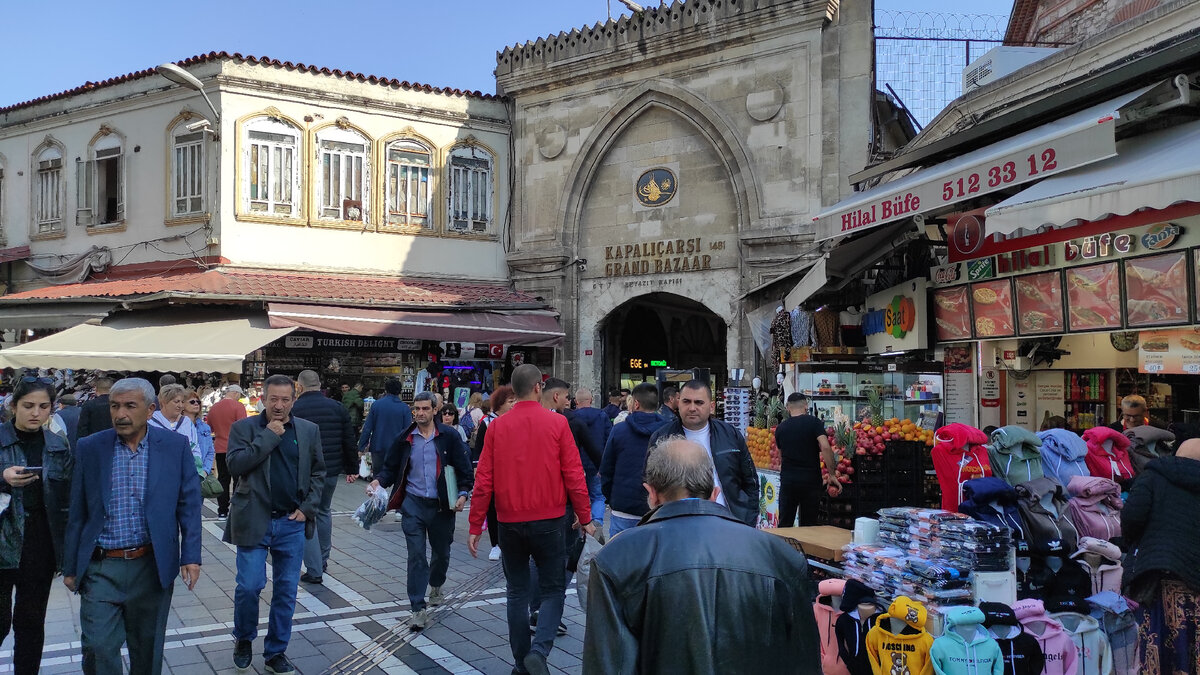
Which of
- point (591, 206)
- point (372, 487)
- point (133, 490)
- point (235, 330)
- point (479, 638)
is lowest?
point (479, 638)

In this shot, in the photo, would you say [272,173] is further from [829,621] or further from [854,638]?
[854,638]

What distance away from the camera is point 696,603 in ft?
8.52

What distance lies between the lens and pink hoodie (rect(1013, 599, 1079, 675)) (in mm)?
4707

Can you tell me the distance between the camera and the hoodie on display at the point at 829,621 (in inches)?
191

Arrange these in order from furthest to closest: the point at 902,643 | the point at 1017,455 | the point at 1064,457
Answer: the point at 1064,457, the point at 1017,455, the point at 902,643

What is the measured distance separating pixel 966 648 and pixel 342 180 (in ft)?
52.9

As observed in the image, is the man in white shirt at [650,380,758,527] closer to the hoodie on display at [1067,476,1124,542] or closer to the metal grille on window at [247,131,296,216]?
the hoodie on display at [1067,476,1124,542]

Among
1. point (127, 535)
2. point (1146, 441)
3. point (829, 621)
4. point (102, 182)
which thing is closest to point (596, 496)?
point (829, 621)

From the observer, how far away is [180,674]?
5.40 metres

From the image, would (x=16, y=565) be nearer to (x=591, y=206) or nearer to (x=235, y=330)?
(x=235, y=330)

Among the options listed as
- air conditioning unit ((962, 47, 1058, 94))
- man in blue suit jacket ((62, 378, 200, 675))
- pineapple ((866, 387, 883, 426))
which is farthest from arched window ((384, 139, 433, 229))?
man in blue suit jacket ((62, 378, 200, 675))

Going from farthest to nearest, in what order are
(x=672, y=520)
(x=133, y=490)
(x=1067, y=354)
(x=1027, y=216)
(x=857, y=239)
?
(x=1067, y=354) < (x=857, y=239) < (x=1027, y=216) < (x=133, y=490) < (x=672, y=520)

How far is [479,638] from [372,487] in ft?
7.21

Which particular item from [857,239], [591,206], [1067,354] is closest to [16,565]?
[857,239]
